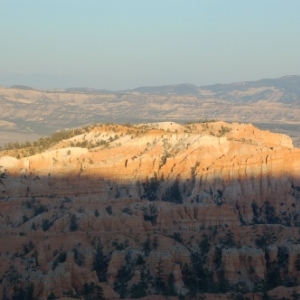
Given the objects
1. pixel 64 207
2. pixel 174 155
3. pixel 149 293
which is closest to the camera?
pixel 149 293

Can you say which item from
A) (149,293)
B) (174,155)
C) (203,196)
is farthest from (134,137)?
(149,293)

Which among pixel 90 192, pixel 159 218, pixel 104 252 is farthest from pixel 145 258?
pixel 90 192

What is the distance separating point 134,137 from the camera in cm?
10194

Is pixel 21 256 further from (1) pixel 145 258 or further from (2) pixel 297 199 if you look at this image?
(2) pixel 297 199

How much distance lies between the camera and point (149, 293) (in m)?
67.0

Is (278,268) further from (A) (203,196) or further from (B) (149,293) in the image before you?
(A) (203,196)

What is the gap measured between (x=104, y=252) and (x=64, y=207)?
10.6 m

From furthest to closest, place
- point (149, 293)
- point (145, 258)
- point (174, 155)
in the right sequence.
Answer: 1. point (174, 155)
2. point (145, 258)
3. point (149, 293)

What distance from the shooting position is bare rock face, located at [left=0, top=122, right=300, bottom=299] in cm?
7038

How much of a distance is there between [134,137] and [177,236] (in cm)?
2602

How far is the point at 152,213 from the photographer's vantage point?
268 feet

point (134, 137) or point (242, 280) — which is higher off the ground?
point (134, 137)

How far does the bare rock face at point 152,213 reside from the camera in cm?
7038

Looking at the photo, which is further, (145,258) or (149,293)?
(145,258)
